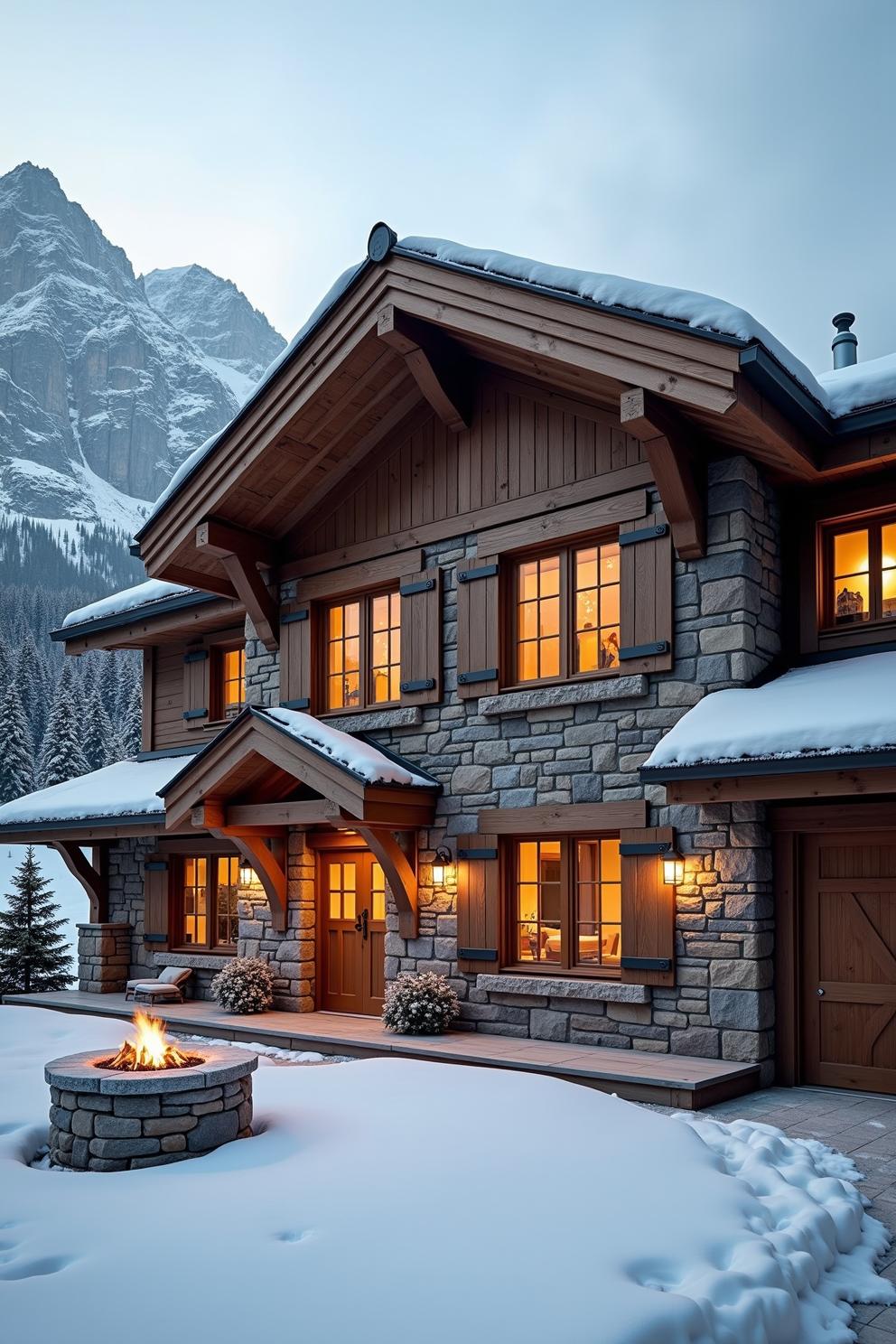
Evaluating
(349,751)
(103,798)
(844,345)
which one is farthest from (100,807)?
(844,345)

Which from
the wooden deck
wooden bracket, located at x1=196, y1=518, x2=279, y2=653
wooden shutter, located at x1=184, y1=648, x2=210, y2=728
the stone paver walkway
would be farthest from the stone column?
the stone paver walkway

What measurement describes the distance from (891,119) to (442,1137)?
4718 inches

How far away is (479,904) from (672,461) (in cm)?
415

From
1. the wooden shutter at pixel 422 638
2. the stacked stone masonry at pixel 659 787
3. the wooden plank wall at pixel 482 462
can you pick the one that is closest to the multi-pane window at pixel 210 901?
the stacked stone masonry at pixel 659 787

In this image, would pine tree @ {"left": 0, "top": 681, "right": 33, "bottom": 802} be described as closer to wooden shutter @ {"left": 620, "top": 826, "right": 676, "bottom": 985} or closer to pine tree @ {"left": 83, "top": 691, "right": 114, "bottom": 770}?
pine tree @ {"left": 83, "top": 691, "right": 114, "bottom": 770}

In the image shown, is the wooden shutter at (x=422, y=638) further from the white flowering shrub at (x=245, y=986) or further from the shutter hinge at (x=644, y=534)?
the white flowering shrub at (x=245, y=986)

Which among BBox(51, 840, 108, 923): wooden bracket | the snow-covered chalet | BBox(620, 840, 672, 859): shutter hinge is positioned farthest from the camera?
BBox(51, 840, 108, 923): wooden bracket

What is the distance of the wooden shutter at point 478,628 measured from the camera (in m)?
9.90

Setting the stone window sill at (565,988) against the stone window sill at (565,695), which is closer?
the stone window sill at (565,988)

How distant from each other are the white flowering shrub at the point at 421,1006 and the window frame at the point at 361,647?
2700 mm

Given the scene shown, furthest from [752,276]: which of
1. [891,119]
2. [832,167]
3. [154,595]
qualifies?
[154,595]

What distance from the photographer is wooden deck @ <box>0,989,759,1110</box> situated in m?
7.34

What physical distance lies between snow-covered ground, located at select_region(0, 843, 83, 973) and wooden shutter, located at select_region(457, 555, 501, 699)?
23108 mm

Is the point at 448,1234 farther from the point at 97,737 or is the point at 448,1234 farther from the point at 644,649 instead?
the point at 97,737
